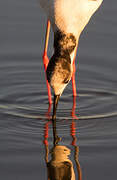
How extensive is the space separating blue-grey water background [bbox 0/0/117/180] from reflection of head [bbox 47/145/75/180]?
86 millimetres

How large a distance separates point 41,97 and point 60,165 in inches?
76.1

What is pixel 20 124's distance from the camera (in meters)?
7.02

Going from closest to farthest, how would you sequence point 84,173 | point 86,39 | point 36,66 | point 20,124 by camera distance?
point 84,173, point 20,124, point 36,66, point 86,39

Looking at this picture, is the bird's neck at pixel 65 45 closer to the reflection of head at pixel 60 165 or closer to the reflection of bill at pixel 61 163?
the reflection of bill at pixel 61 163

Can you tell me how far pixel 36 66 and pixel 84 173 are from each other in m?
3.15

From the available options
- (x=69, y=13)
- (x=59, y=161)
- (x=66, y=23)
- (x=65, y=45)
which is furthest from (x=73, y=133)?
(x=69, y=13)

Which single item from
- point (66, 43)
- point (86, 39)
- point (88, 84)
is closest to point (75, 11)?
point (66, 43)

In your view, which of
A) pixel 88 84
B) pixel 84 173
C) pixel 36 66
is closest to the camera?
pixel 84 173

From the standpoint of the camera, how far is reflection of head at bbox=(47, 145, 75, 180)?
6.04m

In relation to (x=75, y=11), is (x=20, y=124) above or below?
below

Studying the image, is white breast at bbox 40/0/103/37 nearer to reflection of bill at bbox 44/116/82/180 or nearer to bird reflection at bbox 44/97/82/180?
bird reflection at bbox 44/97/82/180

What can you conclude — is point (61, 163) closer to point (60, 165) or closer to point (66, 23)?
point (60, 165)

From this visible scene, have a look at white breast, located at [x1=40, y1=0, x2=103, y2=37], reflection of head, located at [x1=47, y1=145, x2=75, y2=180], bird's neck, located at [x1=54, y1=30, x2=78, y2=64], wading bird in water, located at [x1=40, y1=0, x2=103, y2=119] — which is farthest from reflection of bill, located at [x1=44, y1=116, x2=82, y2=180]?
white breast, located at [x1=40, y1=0, x2=103, y2=37]

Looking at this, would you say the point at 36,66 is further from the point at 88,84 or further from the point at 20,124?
the point at 20,124
